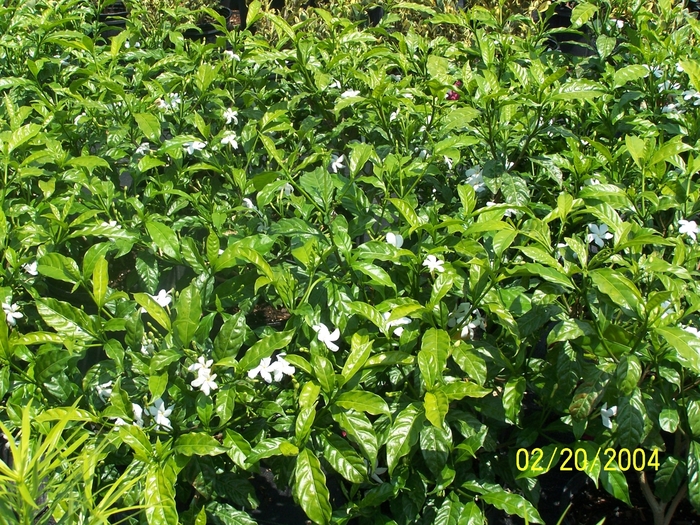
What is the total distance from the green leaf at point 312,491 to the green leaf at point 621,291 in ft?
2.20

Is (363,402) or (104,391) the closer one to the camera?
(363,402)

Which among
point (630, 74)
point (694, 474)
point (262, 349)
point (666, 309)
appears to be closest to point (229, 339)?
point (262, 349)

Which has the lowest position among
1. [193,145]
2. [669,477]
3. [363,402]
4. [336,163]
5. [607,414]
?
[669,477]

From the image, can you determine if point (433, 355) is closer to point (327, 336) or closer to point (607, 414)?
point (327, 336)

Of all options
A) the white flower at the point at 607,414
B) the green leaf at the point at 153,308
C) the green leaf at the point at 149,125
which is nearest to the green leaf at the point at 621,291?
the white flower at the point at 607,414

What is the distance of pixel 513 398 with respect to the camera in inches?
57.9

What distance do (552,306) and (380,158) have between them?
81 cm

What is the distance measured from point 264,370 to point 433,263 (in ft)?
1.52

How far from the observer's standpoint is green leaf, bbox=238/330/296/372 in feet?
4.65

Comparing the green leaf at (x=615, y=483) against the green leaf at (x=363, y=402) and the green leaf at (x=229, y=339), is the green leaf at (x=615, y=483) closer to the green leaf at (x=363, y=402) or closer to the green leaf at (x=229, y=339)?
the green leaf at (x=363, y=402)

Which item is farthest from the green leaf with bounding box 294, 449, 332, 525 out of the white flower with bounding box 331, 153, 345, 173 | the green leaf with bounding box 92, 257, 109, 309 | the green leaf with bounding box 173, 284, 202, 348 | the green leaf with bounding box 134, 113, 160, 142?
the green leaf with bounding box 134, 113, 160, 142

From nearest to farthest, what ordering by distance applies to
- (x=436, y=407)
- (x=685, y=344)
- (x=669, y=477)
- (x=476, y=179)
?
(x=685, y=344) < (x=436, y=407) < (x=669, y=477) < (x=476, y=179)

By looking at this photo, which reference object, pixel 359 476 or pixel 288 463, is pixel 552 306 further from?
pixel 288 463

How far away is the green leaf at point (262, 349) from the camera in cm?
142
